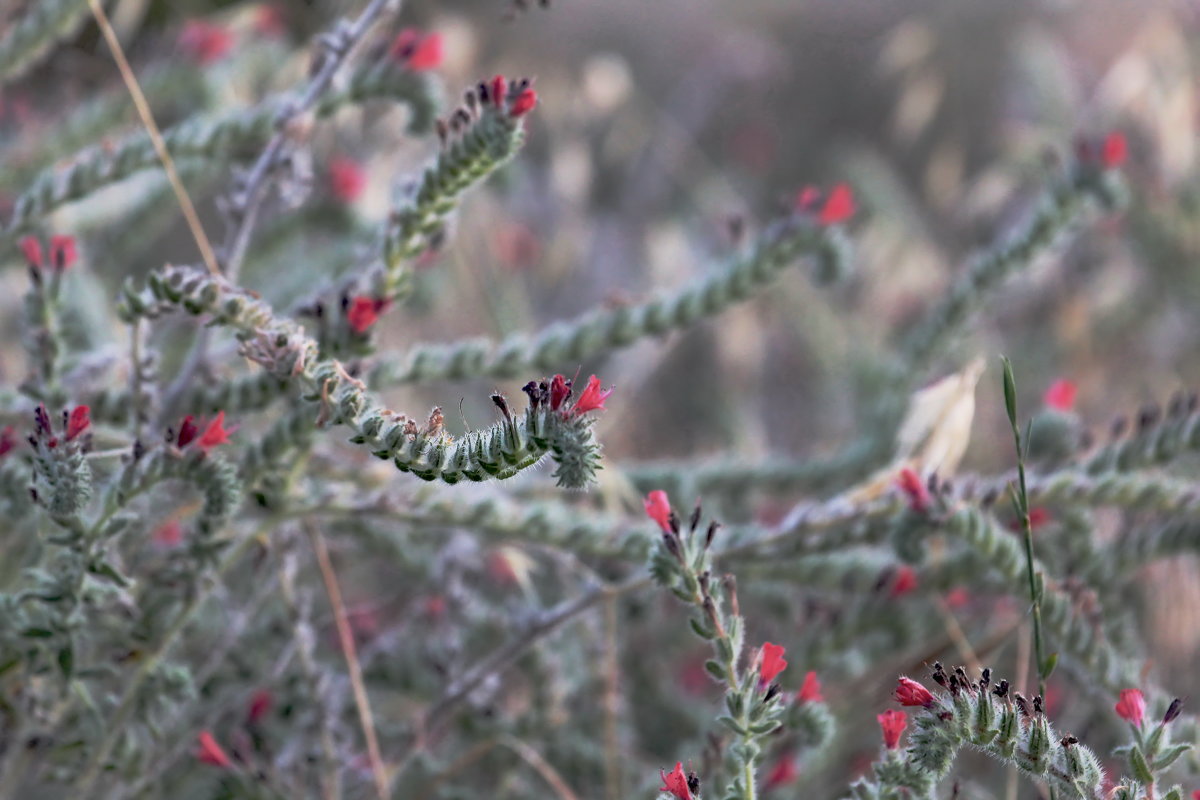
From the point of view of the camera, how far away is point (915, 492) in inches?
60.2

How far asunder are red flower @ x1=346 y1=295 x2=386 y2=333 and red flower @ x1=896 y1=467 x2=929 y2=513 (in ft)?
2.25

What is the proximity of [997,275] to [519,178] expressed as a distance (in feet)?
7.10

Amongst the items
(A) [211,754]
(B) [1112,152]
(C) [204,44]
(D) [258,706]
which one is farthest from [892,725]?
(C) [204,44]

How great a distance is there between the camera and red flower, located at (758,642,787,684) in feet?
3.67

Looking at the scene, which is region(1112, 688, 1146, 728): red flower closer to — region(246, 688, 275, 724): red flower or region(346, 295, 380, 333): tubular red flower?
region(346, 295, 380, 333): tubular red flower

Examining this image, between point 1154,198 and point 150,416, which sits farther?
point 1154,198

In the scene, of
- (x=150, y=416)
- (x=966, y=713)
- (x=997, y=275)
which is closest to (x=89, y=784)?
(x=150, y=416)

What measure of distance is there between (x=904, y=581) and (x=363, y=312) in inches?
36.1

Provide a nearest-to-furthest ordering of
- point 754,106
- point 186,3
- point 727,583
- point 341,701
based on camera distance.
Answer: point 727,583
point 341,701
point 186,3
point 754,106

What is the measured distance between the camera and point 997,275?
230 centimetres

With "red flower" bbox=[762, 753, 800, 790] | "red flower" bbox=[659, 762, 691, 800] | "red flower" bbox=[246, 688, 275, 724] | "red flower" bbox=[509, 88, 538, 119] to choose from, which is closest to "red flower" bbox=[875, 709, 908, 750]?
"red flower" bbox=[659, 762, 691, 800]

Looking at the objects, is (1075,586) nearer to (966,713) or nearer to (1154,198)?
(966,713)

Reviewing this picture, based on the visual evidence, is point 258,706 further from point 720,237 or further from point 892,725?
point 720,237

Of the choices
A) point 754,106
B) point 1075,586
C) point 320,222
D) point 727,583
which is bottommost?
point 727,583
